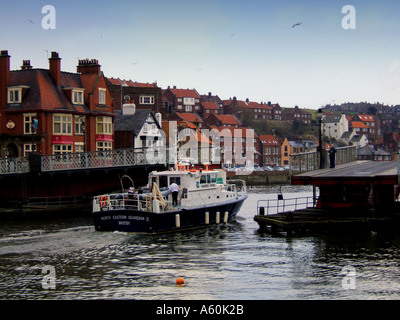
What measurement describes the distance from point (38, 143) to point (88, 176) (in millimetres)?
6018

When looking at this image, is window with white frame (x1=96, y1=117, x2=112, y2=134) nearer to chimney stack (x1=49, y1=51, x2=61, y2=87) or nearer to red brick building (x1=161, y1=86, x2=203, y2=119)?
chimney stack (x1=49, y1=51, x2=61, y2=87)

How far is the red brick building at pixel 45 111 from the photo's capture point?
58688mm

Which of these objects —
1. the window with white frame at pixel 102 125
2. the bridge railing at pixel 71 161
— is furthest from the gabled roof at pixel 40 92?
the bridge railing at pixel 71 161

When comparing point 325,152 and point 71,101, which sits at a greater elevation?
point 71,101

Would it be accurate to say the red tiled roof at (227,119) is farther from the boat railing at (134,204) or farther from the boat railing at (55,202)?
the boat railing at (134,204)

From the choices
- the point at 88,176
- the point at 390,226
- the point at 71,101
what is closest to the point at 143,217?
the point at 390,226

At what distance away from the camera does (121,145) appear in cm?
7444

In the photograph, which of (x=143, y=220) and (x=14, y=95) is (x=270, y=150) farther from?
(x=143, y=220)

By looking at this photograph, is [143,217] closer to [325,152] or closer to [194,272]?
[194,272]

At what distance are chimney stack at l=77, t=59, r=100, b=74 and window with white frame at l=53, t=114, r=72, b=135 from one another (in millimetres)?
8917

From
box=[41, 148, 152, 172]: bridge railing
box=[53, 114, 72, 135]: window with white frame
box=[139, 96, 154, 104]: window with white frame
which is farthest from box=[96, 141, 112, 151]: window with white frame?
box=[139, 96, 154, 104]: window with white frame

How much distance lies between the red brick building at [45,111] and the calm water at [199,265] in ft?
62.5

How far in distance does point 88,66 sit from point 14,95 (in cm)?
1082

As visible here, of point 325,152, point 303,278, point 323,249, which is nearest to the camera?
→ point 303,278
